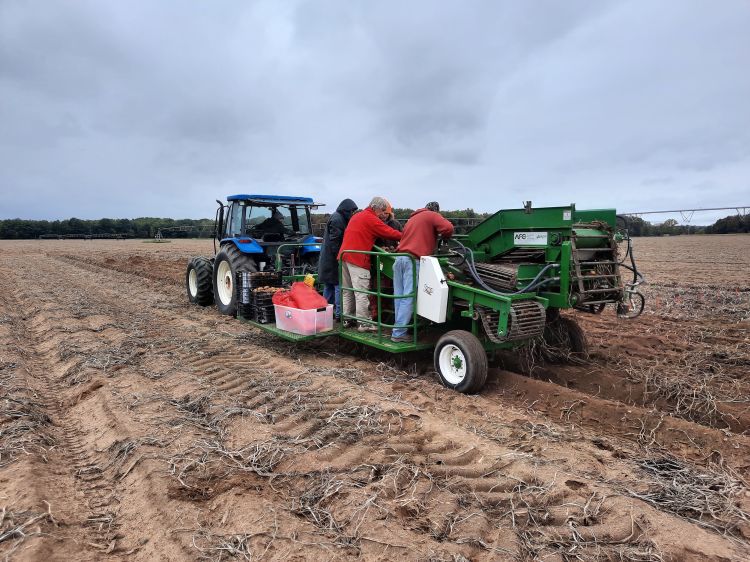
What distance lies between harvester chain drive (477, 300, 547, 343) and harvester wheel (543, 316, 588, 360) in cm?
128

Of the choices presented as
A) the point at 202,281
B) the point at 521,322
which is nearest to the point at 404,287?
the point at 521,322

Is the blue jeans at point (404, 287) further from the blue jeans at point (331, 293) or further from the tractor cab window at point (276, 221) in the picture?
the tractor cab window at point (276, 221)

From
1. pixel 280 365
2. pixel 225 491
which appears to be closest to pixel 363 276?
pixel 280 365

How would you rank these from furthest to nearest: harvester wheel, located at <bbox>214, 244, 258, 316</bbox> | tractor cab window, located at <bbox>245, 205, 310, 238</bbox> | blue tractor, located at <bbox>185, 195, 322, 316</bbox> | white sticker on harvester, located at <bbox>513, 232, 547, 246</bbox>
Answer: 1. tractor cab window, located at <bbox>245, 205, 310, 238</bbox>
2. blue tractor, located at <bbox>185, 195, 322, 316</bbox>
3. harvester wheel, located at <bbox>214, 244, 258, 316</bbox>
4. white sticker on harvester, located at <bbox>513, 232, 547, 246</bbox>

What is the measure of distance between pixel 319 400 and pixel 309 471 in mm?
1279

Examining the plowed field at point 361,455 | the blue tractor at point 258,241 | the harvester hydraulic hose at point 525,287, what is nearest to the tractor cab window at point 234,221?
the blue tractor at point 258,241

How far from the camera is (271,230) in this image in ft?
30.7

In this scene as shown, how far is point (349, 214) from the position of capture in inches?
274

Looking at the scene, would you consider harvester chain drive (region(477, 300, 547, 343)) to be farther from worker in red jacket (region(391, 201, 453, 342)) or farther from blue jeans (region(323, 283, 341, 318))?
blue jeans (region(323, 283, 341, 318))

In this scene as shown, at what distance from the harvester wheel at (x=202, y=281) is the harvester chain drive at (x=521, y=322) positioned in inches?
262

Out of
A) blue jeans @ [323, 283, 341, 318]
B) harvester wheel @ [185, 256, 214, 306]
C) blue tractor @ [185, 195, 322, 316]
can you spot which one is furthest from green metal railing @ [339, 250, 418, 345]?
harvester wheel @ [185, 256, 214, 306]

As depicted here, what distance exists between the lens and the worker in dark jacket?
22.4 feet

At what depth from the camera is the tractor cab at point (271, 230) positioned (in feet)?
29.0

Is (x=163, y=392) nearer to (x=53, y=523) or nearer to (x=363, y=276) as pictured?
(x=53, y=523)
